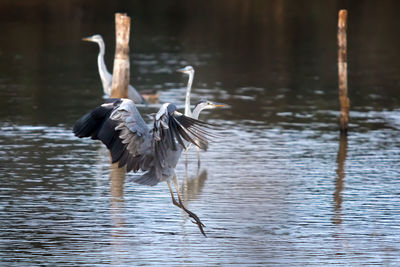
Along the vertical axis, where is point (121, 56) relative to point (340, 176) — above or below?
above

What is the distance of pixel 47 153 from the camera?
12.9 meters

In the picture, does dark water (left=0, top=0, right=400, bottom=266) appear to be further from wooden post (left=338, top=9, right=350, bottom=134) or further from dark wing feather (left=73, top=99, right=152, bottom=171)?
dark wing feather (left=73, top=99, right=152, bottom=171)

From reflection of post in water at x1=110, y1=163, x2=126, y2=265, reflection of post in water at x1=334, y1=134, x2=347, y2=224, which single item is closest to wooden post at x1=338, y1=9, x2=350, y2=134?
reflection of post in water at x1=334, y1=134, x2=347, y2=224

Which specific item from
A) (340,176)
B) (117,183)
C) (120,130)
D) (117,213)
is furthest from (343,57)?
(120,130)

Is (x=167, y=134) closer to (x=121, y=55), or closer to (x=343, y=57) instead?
(x=121, y=55)

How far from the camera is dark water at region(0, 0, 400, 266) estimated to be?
862cm

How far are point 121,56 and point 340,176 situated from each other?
479 centimetres

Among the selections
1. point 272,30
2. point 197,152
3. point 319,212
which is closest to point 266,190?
point 319,212

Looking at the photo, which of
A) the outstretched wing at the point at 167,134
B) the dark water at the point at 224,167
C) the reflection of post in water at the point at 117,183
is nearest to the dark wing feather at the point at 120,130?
the outstretched wing at the point at 167,134

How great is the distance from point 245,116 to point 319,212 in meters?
6.79

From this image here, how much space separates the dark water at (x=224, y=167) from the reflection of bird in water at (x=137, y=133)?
31.1 inches

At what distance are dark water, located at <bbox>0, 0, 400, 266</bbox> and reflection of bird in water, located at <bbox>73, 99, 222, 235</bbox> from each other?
2.59 feet

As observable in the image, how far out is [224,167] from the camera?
12.4 meters

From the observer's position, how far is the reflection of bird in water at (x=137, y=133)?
8.16 meters
